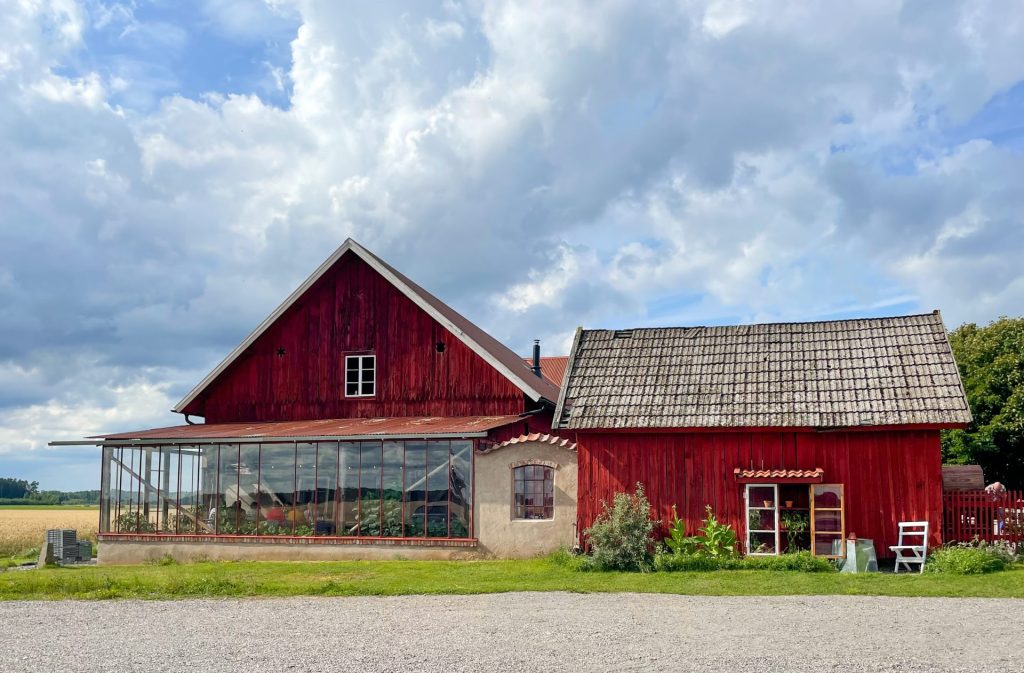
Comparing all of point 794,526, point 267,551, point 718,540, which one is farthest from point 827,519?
point 267,551

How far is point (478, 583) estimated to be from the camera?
1912 centimetres

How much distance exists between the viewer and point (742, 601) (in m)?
16.6

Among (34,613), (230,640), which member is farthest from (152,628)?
(34,613)

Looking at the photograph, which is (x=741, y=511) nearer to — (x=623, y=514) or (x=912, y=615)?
(x=623, y=514)

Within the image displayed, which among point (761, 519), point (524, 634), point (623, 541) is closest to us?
point (524, 634)

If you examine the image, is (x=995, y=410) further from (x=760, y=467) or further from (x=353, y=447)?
(x=353, y=447)

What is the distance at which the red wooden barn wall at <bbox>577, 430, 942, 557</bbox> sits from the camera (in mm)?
21188

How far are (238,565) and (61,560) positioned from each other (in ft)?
21.5

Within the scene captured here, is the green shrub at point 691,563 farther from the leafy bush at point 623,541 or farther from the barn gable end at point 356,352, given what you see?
the barn gable end at point 356,352

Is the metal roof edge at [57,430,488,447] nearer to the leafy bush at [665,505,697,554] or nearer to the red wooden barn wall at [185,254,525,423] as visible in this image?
the red wooden barn wall at [185,254,525,423]

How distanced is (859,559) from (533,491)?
294 inches

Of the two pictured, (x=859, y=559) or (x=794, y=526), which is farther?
(x=794, y=526)

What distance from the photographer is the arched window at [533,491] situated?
24.2m

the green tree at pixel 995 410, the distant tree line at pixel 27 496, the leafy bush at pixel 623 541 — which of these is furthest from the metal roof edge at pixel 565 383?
the distant tree line at pixel 27 496
